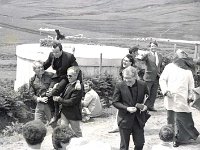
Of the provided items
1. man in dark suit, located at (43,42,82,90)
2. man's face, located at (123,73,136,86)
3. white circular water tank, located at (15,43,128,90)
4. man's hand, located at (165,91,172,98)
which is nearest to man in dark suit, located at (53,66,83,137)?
man in dark suit, located at (43,42,82,90)

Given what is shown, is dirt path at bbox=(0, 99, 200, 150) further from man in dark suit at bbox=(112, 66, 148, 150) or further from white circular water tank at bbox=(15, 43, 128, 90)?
white circular water tank at bbox=(15, 43, 128, 90)

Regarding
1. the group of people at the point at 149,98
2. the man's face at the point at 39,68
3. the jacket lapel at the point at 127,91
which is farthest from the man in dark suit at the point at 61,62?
the jacket lapel at the point at 127,91

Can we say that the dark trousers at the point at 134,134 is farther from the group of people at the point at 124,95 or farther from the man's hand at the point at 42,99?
the man's hand at the point at 42,99

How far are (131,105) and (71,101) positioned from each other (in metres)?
0.79

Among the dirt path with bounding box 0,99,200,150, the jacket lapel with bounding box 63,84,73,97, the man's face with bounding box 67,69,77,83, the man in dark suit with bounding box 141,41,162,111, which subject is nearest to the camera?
the man's face with bounding box 67,69,77,83

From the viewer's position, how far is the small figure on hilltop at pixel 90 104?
31.4ft

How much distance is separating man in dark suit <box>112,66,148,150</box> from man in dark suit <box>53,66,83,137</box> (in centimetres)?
56

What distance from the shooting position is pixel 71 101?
276 inches

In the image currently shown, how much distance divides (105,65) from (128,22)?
11.0m

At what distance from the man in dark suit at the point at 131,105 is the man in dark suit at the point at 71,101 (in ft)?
1.84

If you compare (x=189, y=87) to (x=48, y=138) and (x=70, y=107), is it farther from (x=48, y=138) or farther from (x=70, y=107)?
(x=48, y=138)

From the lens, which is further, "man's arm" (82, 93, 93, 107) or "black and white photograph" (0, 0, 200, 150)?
"man's arm" (82, 93, 93, 107)

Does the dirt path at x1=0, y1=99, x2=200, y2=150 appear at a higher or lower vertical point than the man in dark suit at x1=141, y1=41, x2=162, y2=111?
lower

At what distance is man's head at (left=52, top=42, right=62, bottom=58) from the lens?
7.53 meters
